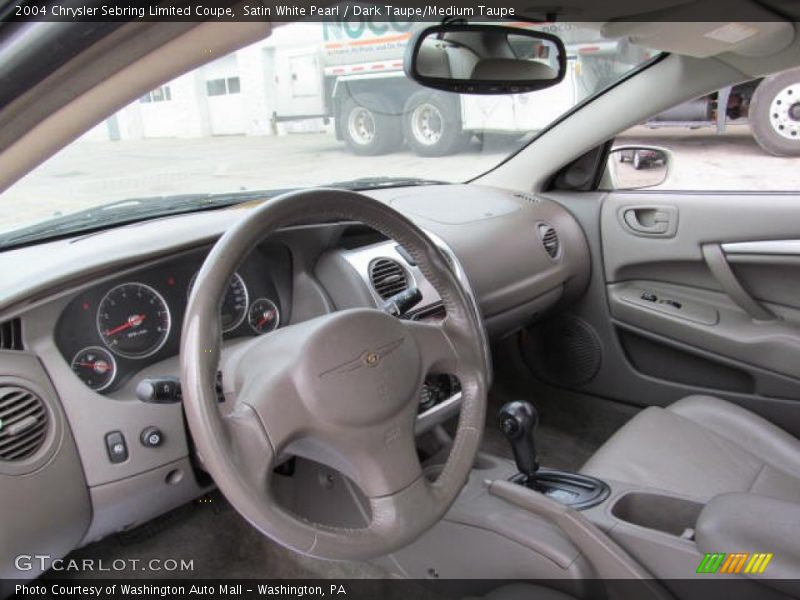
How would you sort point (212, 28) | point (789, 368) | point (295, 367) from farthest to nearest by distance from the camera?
point (789, 368) → point (295, 367) → point (212, 28)

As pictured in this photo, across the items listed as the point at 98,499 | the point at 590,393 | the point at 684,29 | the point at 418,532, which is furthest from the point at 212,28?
the point at 590,393

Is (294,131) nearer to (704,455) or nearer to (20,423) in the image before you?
(20,423)

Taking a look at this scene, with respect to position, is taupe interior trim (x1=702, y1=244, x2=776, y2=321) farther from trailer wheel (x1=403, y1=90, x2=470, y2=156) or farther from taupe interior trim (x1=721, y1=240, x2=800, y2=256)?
trailer wheel (x1=403, y1=90, x2=470, y2=156)

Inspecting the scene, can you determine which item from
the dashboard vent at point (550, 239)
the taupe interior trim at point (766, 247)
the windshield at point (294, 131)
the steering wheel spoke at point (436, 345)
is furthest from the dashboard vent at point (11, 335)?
the taupe interior trim at point (766, 247)

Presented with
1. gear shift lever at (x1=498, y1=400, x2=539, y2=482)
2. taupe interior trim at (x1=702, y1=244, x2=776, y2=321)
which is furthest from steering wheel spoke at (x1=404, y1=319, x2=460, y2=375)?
taupe interior trim at (x1=702, y1=244, x2=776, y2=321)

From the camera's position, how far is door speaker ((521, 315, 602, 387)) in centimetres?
302

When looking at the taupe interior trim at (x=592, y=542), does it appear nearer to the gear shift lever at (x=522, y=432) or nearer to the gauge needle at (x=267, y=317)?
the gear shift lever at (x=522, y=432)

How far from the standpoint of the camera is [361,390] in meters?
1.25

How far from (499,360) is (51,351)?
216 cm

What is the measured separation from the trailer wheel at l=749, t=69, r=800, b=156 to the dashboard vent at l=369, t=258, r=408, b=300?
1.46 m

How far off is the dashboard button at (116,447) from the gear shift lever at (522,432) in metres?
0.90

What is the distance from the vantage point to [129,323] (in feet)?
5.65

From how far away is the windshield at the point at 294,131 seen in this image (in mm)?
1924

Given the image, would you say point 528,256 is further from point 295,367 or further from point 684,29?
point 295,367
